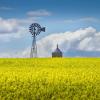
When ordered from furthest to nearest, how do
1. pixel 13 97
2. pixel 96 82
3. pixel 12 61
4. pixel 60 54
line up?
pixel 60 54 → pixel 12 61 → pixel 96 82 → pixel 13 97

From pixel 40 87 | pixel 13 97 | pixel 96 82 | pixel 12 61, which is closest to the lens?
pixel 13 97

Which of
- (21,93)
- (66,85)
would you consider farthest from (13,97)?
(66,85)

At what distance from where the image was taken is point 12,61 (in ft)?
189

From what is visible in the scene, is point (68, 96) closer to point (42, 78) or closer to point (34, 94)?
point (34, 94)

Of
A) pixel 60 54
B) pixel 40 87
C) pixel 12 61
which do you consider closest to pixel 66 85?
pixel 40 87

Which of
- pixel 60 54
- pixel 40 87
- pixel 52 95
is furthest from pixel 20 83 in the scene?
pixel 60 54

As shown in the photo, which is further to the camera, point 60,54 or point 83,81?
point 60,54

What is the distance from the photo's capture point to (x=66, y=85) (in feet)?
90.1

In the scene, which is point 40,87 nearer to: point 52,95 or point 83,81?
point 52,95

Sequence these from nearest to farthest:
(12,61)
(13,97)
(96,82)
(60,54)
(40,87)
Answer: (13,97) < (40,87) < (96,82) < (12,61) < (60,54)

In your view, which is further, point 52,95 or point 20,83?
point 20,83

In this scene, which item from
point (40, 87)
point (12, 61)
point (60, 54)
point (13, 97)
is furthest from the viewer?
point (60, 54)

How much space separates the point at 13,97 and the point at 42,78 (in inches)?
255

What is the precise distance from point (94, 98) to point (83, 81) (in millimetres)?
5189
